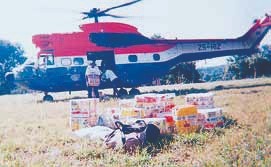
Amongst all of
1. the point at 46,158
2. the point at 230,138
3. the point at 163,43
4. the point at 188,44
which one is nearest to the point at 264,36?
the point at 188,44

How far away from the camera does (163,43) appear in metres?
15.3

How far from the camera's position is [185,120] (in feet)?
18.3

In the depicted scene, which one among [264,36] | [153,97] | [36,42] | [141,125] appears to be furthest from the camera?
[264,36]

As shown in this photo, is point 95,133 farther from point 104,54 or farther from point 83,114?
point 104,54

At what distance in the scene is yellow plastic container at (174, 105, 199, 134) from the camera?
5543 millimetres

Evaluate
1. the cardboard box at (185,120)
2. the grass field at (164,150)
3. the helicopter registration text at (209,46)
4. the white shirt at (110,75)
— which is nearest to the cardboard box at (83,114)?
the grass field at (164,150)

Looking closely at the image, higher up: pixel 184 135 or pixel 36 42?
pixel 36 42

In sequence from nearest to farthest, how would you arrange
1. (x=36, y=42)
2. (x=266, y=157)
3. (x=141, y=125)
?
(x=266, y=157)
(x=141, y=125)
(x=36, y=42)

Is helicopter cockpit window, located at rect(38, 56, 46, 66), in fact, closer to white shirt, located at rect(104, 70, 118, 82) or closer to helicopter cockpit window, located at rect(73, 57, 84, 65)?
helicopter cockpit window, located at rect(73, 57, 84, 65)

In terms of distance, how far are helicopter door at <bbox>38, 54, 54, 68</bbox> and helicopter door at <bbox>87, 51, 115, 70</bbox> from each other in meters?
1.50

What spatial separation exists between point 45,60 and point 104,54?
2.40 meters

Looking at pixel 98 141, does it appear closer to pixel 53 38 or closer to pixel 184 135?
pixel 184 135

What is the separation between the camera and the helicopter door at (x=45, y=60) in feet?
46.1

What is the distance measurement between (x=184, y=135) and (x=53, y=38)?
1005 cm
